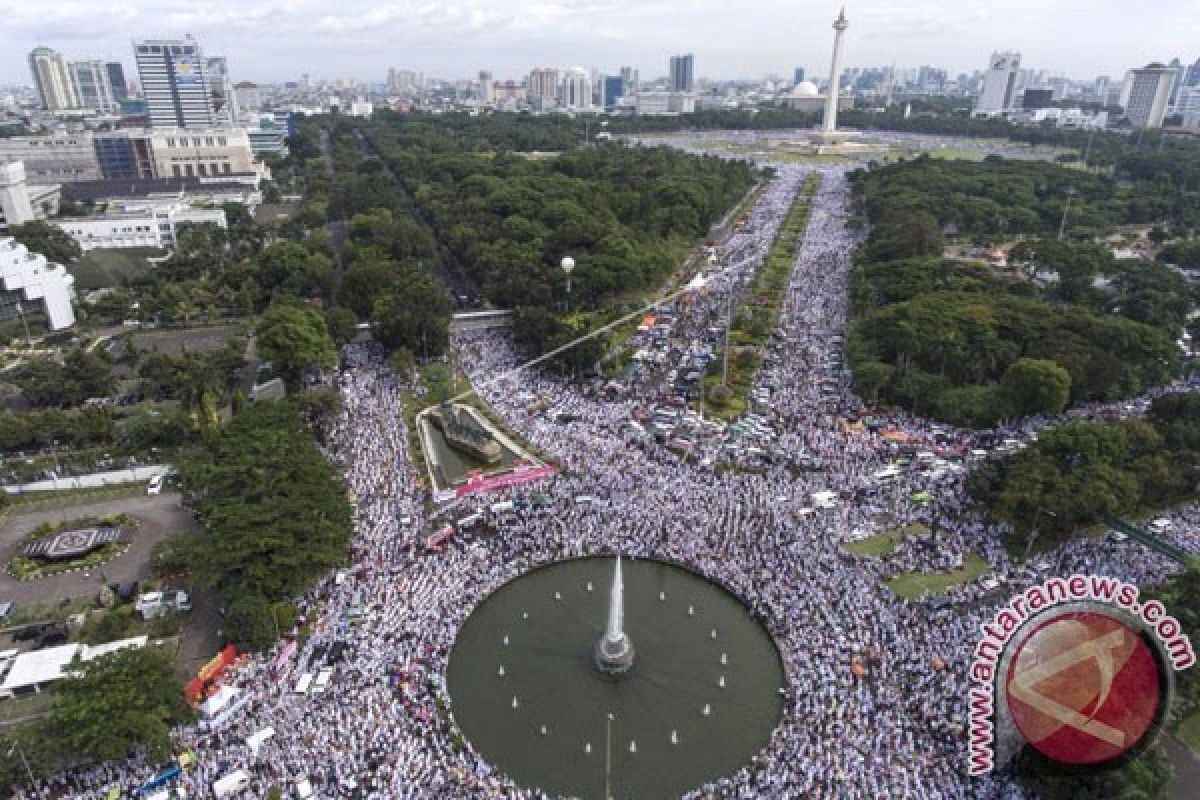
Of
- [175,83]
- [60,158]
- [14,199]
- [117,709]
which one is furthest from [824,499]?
[175,83]

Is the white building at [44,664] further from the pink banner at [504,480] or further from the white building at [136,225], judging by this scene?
the white building at [136,225]

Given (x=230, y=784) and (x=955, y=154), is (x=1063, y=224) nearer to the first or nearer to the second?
(x=955, y=154)

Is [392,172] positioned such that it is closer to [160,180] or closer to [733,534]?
[160,180]

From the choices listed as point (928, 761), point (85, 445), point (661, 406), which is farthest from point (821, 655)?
point (85, 445)

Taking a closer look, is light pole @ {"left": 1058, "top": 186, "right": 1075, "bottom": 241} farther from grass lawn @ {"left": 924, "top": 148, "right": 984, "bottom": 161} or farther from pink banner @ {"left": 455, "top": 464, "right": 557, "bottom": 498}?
pink banner @ {"left": 455, "top": 464, "right": 557, "bottom": 498}

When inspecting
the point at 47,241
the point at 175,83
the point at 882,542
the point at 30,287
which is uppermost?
the point at 175,83

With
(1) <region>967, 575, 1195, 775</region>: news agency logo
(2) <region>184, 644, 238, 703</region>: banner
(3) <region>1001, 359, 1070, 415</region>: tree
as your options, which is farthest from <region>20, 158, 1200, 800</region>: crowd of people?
(1) <region>967, 575, 1195, 775</region>: news agency logo
